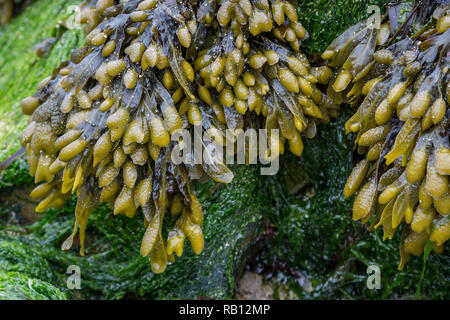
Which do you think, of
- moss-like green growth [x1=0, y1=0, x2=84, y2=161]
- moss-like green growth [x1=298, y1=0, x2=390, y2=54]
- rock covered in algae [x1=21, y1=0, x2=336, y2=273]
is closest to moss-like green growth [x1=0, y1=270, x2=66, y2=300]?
rock covered in algae [x1=21, y1=0, x2=336, y2=273]

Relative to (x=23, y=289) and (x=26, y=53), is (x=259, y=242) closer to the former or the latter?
(x=23, y=289)

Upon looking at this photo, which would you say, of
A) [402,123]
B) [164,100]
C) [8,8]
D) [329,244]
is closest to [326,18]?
[402,123]

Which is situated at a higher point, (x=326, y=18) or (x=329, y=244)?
(x=326, y=18)

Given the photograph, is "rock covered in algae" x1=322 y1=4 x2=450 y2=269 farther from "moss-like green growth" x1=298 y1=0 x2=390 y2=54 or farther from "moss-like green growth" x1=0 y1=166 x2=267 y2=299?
"moss-like green growth" x1=0 y1=166 x2=267 y2=299

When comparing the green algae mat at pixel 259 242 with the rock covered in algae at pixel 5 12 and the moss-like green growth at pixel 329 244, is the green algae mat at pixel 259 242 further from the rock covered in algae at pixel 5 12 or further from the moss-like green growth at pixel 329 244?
the rock covered in algae at pixel 5 12

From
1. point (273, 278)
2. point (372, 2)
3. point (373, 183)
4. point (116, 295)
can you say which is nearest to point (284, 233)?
point (273, 278)

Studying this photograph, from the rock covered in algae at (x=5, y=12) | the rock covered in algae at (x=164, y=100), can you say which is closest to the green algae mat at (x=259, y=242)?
the rock covered in algae at (x=164, y=100)
